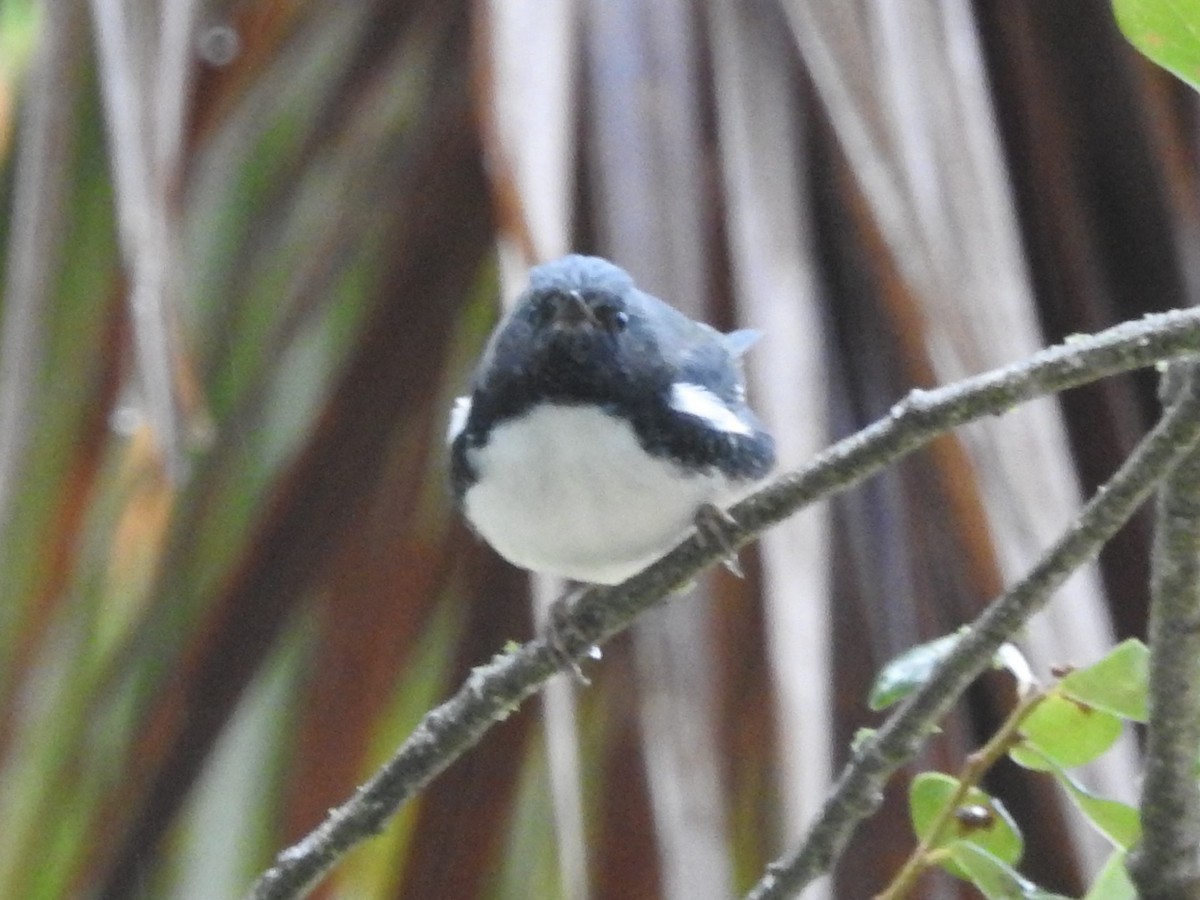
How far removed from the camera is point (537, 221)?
1.26m

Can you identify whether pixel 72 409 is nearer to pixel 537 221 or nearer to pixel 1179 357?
pixel 537 221

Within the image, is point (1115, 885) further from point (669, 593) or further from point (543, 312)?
point (543, 312)

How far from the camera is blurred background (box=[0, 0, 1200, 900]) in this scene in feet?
4.00

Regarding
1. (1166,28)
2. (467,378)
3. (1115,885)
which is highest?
(467,378)

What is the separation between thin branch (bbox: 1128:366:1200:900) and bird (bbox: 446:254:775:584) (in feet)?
0.96

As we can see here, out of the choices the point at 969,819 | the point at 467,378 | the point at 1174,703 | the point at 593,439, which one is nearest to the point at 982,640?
Result: the point at 1174,703

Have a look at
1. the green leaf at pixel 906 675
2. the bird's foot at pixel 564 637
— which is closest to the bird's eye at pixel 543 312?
the bird's foot at pixel 564 637

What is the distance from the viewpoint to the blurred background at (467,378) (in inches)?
48.0

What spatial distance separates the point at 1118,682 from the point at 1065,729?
0.17 ft

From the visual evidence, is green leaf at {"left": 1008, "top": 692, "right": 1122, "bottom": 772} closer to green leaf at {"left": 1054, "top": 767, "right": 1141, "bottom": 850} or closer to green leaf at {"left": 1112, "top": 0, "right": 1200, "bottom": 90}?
green leaf at {"left": 1054, "top": 767, "right": 1141, "bottom": 850}

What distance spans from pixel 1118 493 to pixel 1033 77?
35.6 inches

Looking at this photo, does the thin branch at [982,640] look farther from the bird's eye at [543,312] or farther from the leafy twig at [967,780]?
the bird's eye at [543,312]

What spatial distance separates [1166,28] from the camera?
498 millimetres

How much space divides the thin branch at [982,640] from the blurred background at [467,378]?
1.91ft
